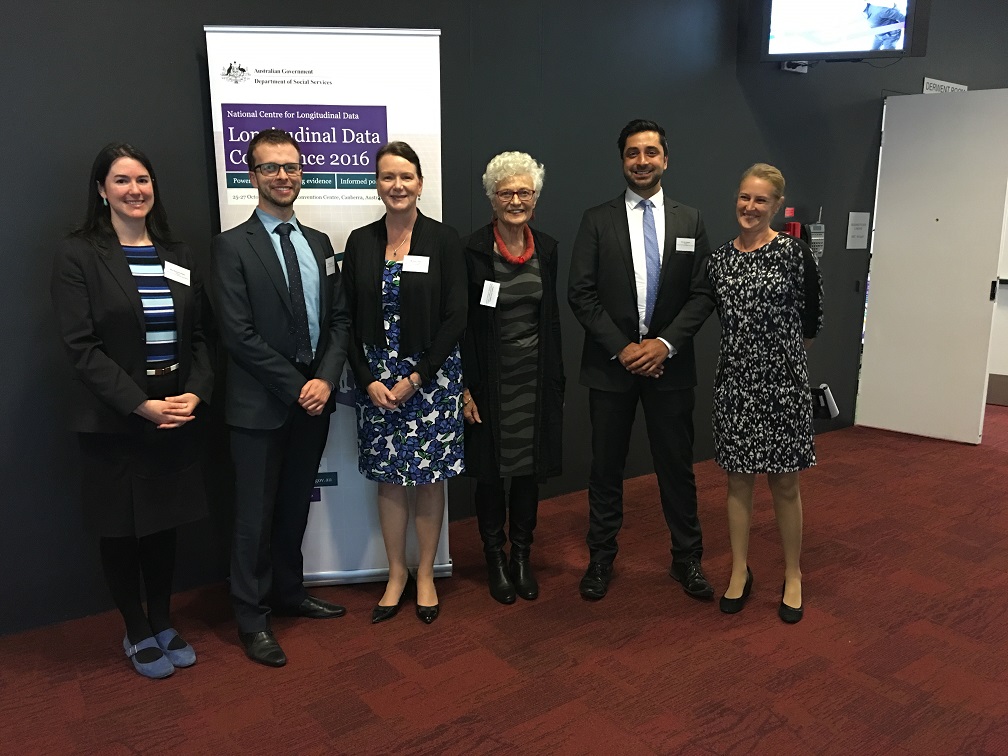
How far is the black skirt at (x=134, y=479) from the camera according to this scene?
2.34m

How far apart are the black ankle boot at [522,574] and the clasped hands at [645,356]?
868 mm

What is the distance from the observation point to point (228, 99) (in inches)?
109

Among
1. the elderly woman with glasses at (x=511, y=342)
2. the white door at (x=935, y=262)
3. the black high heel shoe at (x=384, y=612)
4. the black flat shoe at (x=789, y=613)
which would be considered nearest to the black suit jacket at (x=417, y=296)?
the elderly woman with glasses at (x=511, y=342)

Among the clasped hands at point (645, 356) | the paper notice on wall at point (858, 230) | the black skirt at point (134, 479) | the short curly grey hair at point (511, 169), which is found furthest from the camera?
the paper notice on wall at point (858, 230)

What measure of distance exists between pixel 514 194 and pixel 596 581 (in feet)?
4.96

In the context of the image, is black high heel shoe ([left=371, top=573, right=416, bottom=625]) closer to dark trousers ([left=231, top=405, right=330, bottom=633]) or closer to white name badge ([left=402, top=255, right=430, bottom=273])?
dark trousers ([left=231, top=405, right=330, bottom=633])

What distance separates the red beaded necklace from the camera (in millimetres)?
2756

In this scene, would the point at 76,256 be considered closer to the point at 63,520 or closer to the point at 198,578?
the point at 63,520

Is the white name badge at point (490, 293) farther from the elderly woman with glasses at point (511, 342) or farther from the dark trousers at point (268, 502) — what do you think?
the dark trousers at point (268, 502)

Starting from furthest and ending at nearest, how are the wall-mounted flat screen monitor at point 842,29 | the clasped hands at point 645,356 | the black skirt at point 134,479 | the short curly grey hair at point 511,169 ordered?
the wall-mounted flat screen monitor at point 842,29 → the clasped hands at point 645,356 → the short curly grey hair at point 511,169 → the black skirt at point 134,479

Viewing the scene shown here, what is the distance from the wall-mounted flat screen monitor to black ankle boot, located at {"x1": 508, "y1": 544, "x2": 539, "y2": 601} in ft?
10.7

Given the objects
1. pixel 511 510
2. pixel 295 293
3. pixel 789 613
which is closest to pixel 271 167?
pixel 295 293

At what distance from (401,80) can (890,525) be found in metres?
3.06

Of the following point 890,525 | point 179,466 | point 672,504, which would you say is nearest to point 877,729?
point 672,504
